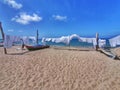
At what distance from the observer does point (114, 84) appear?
222 inches

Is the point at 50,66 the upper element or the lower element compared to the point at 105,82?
upper

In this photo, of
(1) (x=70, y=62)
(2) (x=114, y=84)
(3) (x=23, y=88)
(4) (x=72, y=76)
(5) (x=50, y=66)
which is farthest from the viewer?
(1) (x=70, y=62)

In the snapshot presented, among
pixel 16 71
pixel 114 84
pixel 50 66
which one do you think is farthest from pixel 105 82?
pixel 16 71

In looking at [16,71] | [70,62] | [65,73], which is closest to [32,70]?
[16,71]

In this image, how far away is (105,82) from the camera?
19.0 feet

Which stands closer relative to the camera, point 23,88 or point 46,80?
point 23,88

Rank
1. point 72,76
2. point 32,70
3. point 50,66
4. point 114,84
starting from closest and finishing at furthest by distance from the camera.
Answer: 1. point 114,84
2. point 72,76
3. point 32,70
4. point 50,66

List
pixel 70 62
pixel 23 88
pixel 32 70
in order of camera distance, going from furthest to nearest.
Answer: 1. pixel 70 62
2. pixel 32 70
3. pixel 23 88

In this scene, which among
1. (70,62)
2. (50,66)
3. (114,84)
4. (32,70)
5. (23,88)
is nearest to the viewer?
(23,88)

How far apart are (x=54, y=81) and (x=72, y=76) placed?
3.30 ft

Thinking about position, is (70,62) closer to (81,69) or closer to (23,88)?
(81,69)

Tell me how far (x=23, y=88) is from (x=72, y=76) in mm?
2374

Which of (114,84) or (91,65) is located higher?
(91,65)

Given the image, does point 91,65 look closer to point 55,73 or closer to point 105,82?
point 105,82
